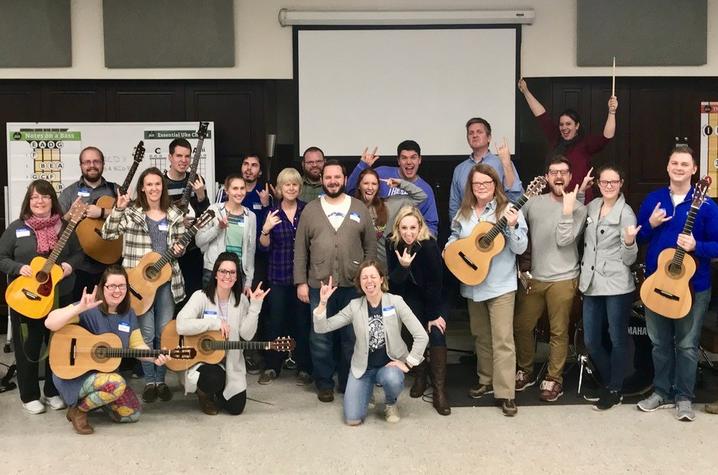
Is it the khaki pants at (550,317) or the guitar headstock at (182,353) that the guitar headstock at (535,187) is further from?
the guitar headstock at (182,353)

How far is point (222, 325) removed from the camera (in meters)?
4.18

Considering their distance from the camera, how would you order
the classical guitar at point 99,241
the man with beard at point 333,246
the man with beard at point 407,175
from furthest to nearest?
the man with beard at point 407,175
the classical guitar at point 99,241
the man with beard at point 333,246

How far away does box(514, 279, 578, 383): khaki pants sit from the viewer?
4391mm

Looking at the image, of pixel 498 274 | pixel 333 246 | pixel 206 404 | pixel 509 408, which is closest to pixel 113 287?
pixel 206 404

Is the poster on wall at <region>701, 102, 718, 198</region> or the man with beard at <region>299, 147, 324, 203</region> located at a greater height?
the poster on wall at <region>701, 102, 718, 198</region>

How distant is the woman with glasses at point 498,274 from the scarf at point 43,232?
2.47 m

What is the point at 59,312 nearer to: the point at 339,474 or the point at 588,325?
the point at 339,474

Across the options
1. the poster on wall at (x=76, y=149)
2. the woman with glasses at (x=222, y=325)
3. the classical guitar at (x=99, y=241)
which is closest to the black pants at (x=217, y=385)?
the woman with glasses at (x=222, y=325)

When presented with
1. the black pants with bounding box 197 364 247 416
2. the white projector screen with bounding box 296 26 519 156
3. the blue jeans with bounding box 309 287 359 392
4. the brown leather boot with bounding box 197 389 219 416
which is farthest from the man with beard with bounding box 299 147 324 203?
the brown leather boot with bounding box 197 389 219 416

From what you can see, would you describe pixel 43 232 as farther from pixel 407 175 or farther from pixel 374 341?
pixel 407 175

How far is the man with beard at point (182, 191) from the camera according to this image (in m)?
4.88

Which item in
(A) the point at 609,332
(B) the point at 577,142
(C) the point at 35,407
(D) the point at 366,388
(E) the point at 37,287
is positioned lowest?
(C) the point at 35,407

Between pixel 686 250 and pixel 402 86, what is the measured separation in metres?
3.04

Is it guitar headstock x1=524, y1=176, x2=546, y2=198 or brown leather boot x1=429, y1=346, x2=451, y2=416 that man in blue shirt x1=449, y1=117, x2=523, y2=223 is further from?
brown leather boot x1=429, y1=346, x2=451, y2=416
